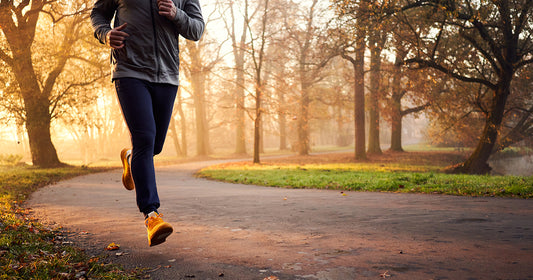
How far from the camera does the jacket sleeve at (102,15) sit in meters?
3.32

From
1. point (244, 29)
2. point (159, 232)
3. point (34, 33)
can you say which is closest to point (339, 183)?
point (159, 232)

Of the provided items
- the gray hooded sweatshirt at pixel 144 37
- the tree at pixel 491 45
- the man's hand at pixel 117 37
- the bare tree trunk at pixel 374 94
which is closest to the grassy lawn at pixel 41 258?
the gray hooded sweatshirt at pixel 144 37

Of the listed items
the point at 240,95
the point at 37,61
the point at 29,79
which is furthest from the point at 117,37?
the point at 240,95

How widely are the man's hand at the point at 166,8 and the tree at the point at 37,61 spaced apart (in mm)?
14207

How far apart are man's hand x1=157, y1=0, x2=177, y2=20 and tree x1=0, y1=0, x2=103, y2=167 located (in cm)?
1421

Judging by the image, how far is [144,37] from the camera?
3.22 metres

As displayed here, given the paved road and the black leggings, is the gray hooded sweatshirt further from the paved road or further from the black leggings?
the paved road

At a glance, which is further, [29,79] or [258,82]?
[258,82]

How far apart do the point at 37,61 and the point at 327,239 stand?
658 inches

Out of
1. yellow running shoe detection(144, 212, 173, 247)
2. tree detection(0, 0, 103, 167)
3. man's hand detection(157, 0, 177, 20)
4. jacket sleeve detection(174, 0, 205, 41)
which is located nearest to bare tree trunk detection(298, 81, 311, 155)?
tree detection(0, 0, 103, 167)

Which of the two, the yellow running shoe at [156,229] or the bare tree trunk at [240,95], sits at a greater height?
the bare tree trunk at [240,95]

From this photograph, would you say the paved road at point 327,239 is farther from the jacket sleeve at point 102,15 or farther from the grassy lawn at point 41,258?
the jacket sleeve at point 102,15

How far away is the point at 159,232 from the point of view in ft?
9.73

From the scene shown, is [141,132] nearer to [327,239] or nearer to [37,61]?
[327,239]
